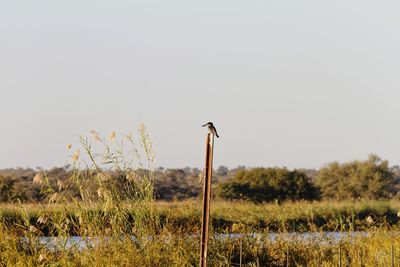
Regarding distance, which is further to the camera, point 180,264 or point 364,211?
point 364,211

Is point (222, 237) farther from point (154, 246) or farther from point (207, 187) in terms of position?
point (207, 187)

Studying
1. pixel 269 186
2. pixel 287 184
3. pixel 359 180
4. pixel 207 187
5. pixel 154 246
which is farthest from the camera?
pixel 359 180

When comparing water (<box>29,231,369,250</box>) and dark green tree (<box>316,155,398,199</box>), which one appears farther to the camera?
dark green tree (<box>316,155,398,199</box>)

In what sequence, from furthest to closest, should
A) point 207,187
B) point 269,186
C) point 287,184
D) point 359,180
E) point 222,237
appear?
1. point 359,180
2. point 269,186
3. point 287,184
4. point 222,237
5. point 207,187

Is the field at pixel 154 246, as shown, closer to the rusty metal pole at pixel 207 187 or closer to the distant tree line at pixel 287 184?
the rusty metal pole at pixel 207 187

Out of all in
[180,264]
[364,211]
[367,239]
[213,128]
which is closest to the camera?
[213,128]

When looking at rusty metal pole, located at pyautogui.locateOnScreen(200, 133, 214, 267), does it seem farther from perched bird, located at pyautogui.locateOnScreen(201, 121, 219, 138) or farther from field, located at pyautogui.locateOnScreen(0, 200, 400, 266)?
field, located at pyautogui.locateOnScreen(0, 200, 400, 266)

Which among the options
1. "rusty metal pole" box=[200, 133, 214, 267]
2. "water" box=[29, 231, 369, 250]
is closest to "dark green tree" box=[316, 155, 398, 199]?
"water" box=[29, 231, 369, 250]

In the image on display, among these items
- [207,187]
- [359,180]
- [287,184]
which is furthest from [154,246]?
[359,180]

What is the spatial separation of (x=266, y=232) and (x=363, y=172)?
22669 millimetres

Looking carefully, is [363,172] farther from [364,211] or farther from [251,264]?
[251,264]

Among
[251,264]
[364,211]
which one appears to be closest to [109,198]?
[251,264]

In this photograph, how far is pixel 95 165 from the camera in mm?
8703

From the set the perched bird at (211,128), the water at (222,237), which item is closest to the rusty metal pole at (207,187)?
the perched bird at (211,128)
